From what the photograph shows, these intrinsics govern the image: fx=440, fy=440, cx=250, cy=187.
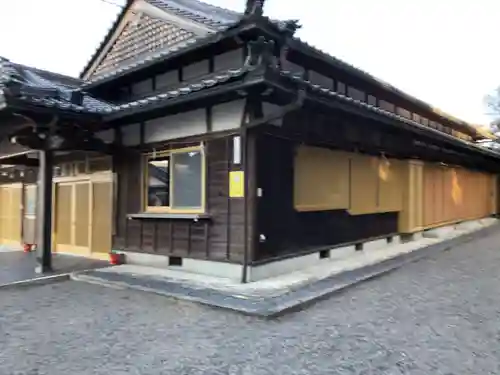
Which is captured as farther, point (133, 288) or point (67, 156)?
point (67, 156)

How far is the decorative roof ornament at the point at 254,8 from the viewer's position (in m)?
5.98

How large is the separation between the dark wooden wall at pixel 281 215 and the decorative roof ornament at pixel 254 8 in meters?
1.69

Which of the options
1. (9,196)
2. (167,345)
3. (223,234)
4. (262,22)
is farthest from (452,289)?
(9,196)

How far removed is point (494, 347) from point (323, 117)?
15.6 feet

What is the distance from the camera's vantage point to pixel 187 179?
284 inches

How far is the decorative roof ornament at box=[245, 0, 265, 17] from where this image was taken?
5977mm

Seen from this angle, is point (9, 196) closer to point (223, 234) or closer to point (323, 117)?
point (223, 234)

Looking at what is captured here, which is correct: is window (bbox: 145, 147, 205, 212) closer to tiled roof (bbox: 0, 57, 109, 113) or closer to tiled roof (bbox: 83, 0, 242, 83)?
tiled roof (bbox: 0, 57, 109, 113)

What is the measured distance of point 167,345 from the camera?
3861mm

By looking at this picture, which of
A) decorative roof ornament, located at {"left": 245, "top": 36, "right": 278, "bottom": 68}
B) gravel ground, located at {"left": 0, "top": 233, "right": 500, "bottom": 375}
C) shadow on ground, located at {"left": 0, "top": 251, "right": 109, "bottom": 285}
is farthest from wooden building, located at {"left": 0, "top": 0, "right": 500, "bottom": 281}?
gravel ground, located at {"left": 0, "top": 233, "right": 500, "bottom": 375}

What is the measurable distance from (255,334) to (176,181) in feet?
12.3

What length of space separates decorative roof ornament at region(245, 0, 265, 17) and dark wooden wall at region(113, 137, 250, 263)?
1782 mm

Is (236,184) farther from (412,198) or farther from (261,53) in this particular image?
(412,198)

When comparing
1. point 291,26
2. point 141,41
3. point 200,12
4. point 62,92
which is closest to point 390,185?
point 291,26
